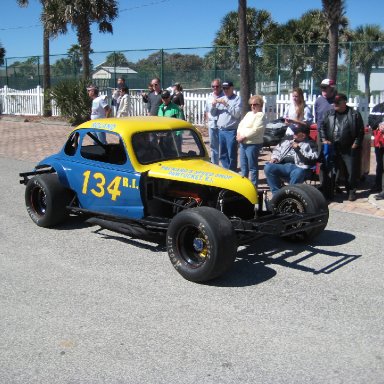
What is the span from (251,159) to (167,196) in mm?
2500

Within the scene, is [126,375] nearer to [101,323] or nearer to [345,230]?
[101,323]

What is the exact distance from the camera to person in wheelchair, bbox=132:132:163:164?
20.1 ft

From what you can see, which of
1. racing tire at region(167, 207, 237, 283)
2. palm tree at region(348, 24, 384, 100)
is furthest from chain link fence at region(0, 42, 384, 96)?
racing tire at region(167, 207, 237, 283)

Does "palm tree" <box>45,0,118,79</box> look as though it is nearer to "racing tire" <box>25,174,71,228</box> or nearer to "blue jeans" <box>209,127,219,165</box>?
"blue jeans" <box>209,127,219,165</box>

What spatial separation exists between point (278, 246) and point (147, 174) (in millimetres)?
1685

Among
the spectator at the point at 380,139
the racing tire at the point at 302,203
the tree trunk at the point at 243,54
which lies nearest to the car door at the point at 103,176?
the racing tire at the point at 302,203

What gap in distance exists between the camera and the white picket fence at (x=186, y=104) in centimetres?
1457

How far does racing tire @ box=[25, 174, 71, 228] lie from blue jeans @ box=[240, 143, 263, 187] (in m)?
2.85

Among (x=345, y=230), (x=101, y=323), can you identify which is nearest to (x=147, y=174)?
(x=101, y=323)

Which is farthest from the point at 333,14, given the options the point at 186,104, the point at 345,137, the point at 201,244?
the point at 201,244

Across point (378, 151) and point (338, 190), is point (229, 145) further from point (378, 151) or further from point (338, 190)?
point (378, 151)

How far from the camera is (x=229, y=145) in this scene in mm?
9000

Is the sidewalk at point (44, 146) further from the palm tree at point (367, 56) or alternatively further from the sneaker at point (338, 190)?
A: the palm tree at point (367, 56)

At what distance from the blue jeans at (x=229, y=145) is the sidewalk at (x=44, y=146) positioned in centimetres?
69
